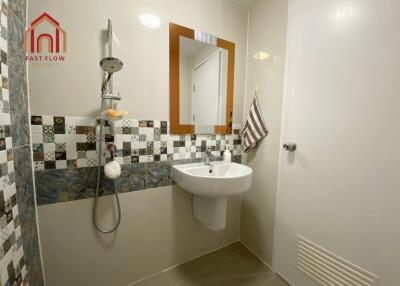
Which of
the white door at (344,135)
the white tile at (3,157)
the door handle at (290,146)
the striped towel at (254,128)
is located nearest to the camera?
the white tile at (3,157)

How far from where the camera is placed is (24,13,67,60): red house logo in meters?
0.88

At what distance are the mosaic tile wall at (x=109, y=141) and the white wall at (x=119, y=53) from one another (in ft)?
0.20

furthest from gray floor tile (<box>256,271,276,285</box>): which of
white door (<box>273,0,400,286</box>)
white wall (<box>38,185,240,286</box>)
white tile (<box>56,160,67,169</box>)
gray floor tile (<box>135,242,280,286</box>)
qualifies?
white tile (<box>56,160,67,169</box>)

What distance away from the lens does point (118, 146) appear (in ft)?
3.66

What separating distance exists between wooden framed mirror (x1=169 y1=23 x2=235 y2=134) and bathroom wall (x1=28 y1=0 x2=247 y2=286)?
0.20 ft

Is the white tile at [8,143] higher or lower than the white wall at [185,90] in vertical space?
lower

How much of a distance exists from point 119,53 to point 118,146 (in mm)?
579

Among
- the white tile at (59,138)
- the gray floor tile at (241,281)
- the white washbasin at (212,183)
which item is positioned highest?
the white tile at (59,138)

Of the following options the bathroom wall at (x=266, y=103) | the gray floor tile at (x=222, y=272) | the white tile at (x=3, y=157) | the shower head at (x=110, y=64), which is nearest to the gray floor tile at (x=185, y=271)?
the gray floor tile at (x=222, y=272)

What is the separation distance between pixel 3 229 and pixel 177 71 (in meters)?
1.19

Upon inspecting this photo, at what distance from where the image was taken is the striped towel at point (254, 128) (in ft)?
4.69

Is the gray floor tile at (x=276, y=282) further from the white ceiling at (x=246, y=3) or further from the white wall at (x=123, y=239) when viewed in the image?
the white ceiling at (x=246, y=3)

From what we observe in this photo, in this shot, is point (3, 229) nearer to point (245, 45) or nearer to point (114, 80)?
point (114, 80)

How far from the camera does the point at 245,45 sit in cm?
156
